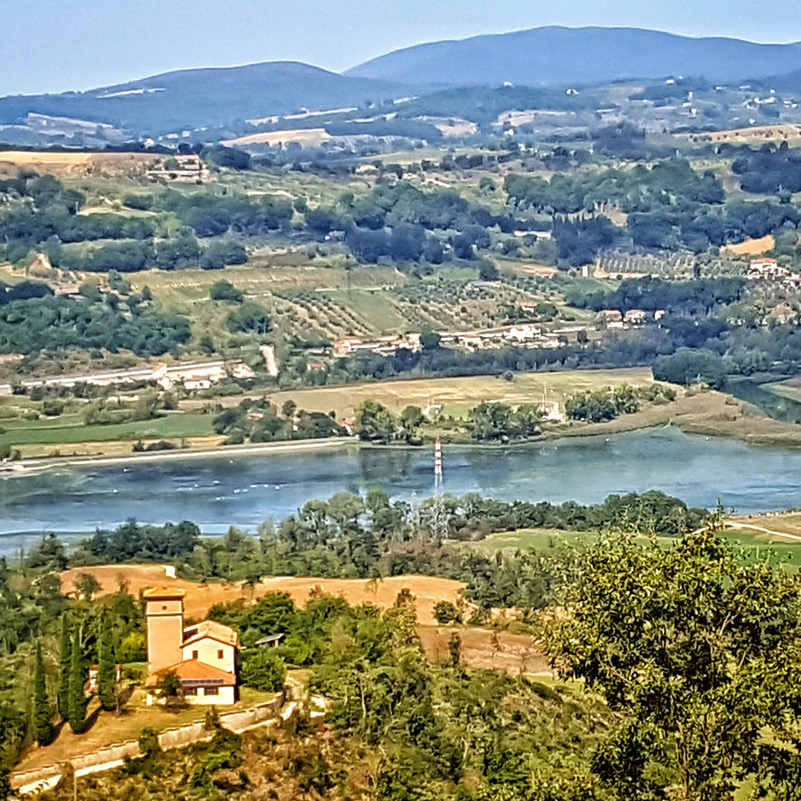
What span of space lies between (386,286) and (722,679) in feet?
A: 115

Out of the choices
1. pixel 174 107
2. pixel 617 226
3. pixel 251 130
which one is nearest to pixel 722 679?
pixel 617 226

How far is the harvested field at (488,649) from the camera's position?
44.1 feet

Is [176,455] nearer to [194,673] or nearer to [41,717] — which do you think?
[194,673]

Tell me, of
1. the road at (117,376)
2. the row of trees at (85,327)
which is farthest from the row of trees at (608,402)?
the row of trees at (85,327)

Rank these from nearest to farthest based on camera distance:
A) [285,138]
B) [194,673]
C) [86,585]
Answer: [194,673]
[86,585]
[285,138]

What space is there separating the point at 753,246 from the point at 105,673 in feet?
125

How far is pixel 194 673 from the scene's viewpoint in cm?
1074

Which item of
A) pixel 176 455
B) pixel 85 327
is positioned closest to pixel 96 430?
pixel 176 455

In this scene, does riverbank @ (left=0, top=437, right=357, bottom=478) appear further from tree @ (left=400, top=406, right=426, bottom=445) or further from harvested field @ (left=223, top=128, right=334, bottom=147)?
harvested field @ (left=223, top=128, right=334, bottom=147)

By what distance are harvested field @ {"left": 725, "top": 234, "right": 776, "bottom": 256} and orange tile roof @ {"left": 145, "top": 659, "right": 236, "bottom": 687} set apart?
36.7 metres

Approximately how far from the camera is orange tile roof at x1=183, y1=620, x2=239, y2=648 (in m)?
11.0

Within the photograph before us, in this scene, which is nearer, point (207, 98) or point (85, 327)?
point (85, 327)

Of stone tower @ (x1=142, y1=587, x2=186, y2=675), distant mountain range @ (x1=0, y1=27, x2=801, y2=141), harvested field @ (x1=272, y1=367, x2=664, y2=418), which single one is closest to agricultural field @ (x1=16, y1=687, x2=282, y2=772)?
stone tower @ (x1=142, y1=587, x2=186, y2=675)

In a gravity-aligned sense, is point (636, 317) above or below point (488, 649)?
below
